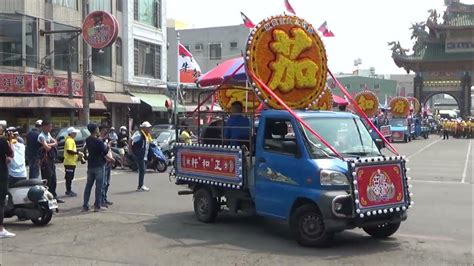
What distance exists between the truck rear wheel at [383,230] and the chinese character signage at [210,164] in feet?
6.78

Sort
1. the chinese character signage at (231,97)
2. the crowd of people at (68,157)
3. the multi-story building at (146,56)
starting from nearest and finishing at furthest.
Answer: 1. the crowd of people at (68,157)
2. the chinese character signage at (231,97)
3. the multi-story building at (146,56)

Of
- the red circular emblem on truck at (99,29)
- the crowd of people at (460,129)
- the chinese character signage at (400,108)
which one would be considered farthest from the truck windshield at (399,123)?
the red circular emblem on truck at (99,29)

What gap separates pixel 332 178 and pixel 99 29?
67.4 ft

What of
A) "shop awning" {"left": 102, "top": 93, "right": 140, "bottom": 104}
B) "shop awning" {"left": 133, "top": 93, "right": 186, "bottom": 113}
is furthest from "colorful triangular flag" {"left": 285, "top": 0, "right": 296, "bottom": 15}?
"shop awning" {"left": 133, "top": 93, "right": 186, "bottom": 113}

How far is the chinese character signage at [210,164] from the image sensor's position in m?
8.76

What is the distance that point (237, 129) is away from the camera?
9.13 metres

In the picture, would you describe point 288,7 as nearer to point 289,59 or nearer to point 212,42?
point 289,59

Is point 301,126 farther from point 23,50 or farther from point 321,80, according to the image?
point 23,50

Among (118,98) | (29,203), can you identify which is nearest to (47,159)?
(29,203)

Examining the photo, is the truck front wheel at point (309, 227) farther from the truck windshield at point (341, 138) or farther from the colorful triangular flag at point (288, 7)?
the colorful triangular flag at point (288, 7)

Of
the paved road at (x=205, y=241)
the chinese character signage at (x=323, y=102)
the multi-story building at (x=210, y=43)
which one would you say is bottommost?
the paved road at (x=205, y=241)

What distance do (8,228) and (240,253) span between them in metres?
4.13

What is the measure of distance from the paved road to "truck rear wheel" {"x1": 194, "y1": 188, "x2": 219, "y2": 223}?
0.60 ft

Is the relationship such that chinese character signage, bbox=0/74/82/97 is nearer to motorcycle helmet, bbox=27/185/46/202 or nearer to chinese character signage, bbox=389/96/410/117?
motorcycle helmet, bbox=27/185/46/202
